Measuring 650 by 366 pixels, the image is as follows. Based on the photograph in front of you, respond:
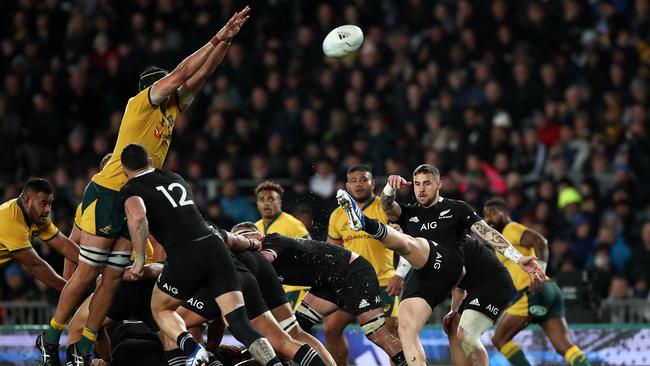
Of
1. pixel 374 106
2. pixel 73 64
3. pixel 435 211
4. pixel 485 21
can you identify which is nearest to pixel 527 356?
pixel 435 211

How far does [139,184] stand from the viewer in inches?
352

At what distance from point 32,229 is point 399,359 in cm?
360

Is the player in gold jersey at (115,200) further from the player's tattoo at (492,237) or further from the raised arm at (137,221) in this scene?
the player's tattoo at (492,237)

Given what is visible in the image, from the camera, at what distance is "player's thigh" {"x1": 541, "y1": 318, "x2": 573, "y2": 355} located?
39.1ft

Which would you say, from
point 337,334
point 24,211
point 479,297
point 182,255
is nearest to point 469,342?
point 479,297

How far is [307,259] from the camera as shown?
33.3ft

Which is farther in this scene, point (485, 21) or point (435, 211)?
point (485, 21)

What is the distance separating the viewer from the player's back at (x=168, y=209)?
29.1 ft

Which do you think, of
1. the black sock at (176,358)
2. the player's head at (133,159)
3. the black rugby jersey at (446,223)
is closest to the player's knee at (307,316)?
the black rugby jersey at (446,223)

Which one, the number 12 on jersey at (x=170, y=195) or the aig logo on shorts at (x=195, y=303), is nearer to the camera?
the number 12 on jersey at (x=170, y=195)

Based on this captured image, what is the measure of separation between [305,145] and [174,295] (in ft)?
24.6

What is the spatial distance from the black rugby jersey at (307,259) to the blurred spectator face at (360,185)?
4.86 ft

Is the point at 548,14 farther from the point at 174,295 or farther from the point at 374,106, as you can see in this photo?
the point at 174,295

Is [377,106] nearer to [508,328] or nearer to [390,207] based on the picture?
[508,328]
